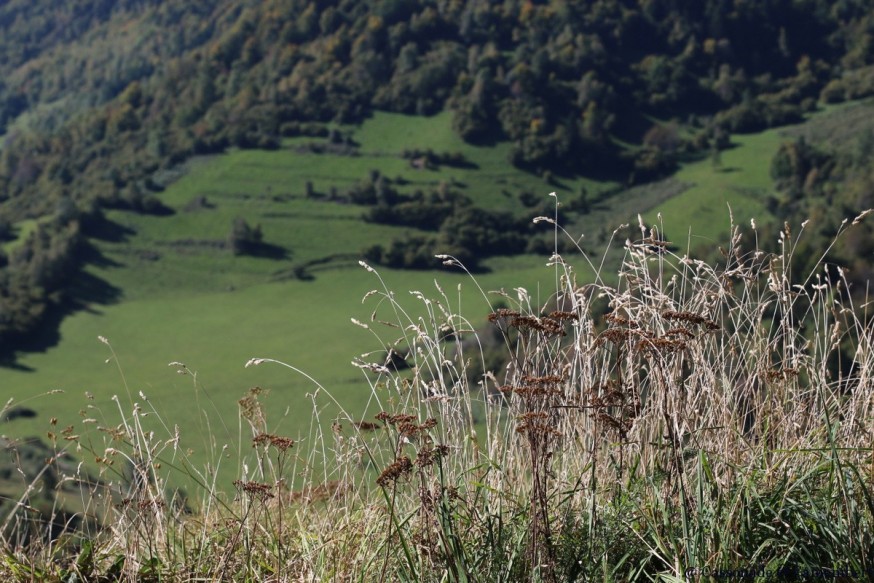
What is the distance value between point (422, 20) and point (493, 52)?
28.5 ft

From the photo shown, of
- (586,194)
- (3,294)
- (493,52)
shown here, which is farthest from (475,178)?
(3,294)

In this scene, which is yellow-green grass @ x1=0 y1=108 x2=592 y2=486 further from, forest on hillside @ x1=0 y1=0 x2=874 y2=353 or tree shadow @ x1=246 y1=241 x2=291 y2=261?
forest on hillside @ x1=0 y1=0 x2=874 y2=353

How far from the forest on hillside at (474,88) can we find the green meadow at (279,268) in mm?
2853

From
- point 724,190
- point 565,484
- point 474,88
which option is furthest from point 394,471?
point 474,88

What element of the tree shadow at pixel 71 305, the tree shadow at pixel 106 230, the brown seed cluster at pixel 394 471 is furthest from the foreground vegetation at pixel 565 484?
the tree shadow at pixel 106 230

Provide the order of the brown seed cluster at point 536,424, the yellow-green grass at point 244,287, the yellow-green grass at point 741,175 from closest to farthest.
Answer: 1. the brown seed cluster at point 536,424
2. the yellow-green grass at point 244,287
3. the yellow-green grass at point 741,175

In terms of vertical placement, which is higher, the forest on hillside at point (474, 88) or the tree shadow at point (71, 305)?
the forest on hillside at point (474, 88)

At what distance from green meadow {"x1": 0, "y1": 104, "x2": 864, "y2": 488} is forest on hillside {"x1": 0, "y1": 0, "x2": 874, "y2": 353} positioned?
285cm

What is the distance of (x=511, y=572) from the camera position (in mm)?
3520

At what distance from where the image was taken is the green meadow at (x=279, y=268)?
196ft

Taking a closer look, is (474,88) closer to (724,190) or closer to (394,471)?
(724,190)

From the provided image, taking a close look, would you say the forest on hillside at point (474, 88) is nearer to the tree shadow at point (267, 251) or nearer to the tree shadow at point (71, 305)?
the tree shadow at point (71, 305)

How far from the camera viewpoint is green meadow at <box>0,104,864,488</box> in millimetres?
59812

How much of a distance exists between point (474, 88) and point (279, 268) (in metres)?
35.8
